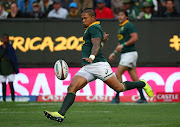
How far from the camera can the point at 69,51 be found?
15.7 metres

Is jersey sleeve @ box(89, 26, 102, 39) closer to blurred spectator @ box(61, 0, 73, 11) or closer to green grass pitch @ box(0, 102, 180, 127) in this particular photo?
green grass pitch @ box(0, 102, 180, 127)

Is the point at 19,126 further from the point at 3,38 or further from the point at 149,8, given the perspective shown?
the point at 149,8

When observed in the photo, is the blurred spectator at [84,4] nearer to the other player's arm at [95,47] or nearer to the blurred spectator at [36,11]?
the blurred spectator at [36,11]

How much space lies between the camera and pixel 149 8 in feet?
52.9

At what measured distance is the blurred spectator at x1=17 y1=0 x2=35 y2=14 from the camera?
17544 millimetres

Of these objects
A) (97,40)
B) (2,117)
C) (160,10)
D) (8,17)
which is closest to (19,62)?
(8,17)

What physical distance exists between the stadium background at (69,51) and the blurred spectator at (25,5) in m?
1.98

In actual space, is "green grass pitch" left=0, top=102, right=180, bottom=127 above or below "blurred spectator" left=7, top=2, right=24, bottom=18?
below

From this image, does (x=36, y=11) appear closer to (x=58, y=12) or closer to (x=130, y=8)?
(x=58, y=12)

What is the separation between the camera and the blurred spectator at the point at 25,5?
17544 millimetres

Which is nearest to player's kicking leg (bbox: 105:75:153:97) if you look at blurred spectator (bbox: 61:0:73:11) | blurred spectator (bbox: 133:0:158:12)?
blurred spectator (bbox: 133:0:158:12)

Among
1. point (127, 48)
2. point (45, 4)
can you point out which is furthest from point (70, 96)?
point (45, 4)

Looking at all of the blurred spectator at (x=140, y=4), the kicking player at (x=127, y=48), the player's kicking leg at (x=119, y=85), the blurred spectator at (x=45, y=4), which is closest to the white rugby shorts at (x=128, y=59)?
the kicking player at (x=127, y=48)

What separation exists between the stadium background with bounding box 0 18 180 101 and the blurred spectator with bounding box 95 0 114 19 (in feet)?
2.90
